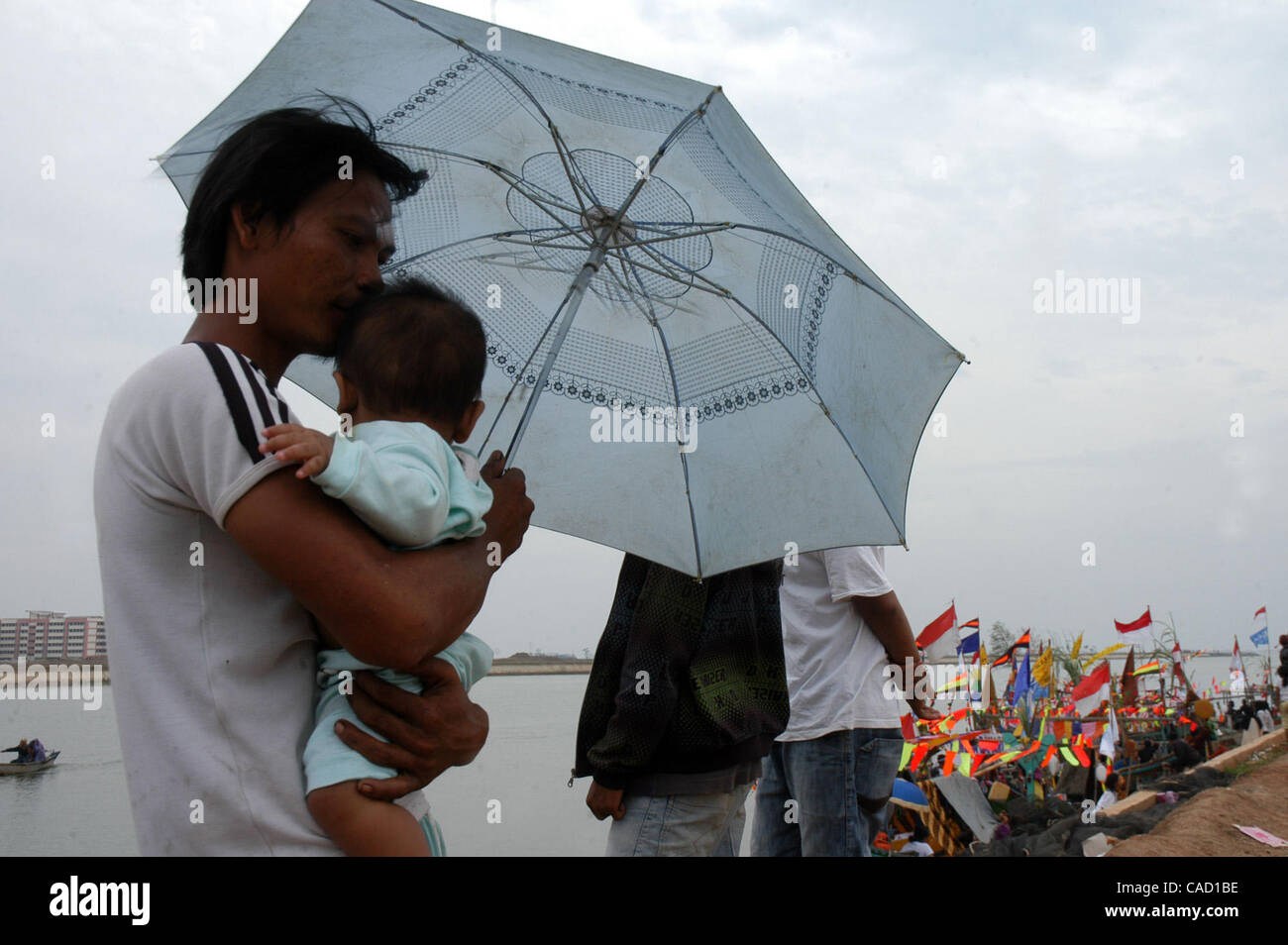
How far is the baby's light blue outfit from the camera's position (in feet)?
4.18

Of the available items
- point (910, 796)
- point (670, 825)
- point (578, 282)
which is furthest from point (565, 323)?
point (910, 796)

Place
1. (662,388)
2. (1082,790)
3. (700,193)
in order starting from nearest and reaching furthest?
(700,193), (662,388), (1082,790)

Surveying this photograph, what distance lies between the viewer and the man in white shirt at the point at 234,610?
120cm

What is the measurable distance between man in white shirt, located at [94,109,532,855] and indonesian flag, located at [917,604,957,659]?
10515 mm

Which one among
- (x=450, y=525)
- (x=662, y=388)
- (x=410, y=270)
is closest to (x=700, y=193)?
(x=662, y=388)

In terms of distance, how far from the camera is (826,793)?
3617 mm

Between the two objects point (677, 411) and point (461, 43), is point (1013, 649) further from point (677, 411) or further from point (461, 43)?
point (461, 43)

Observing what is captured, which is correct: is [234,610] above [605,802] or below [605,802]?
above

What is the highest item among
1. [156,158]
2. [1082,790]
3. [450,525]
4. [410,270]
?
[156,158]

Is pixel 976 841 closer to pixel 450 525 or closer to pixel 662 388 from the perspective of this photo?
pixel 662 388

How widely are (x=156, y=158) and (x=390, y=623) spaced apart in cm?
135

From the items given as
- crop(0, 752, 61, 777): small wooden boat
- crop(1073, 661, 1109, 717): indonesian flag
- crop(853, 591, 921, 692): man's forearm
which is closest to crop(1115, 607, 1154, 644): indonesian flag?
crop(1073, 661, 1109, 717): indonesian flag

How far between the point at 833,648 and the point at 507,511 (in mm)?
2400
